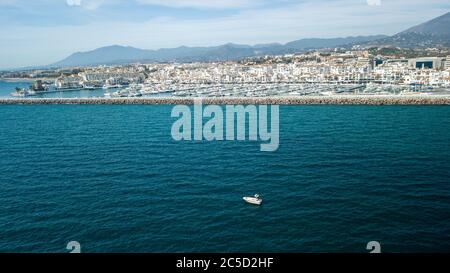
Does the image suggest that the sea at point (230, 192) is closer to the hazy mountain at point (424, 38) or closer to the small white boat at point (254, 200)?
the small white boat at point (254, 200)

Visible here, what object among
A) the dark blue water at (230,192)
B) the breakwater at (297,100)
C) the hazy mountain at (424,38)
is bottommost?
the dark blue water at (230,192)

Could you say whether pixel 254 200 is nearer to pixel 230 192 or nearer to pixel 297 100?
pixel 230 192

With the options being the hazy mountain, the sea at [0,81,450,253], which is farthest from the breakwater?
the hazy mountain

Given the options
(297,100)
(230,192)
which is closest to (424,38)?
(297,100)

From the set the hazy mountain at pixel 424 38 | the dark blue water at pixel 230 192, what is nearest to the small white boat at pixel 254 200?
the dark blue water at pixel 230 192

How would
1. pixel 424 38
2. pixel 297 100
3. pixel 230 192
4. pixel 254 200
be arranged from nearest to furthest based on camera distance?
pixel 254 200, pixel 230 192, pixel 297 100, pixel 424 38

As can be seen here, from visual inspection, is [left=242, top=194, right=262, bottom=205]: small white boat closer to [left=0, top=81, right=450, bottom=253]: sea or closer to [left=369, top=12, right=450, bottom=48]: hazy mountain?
[left=0, top=81, right=450, bottom=253]: sea

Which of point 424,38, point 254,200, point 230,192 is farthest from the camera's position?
point 424,38
